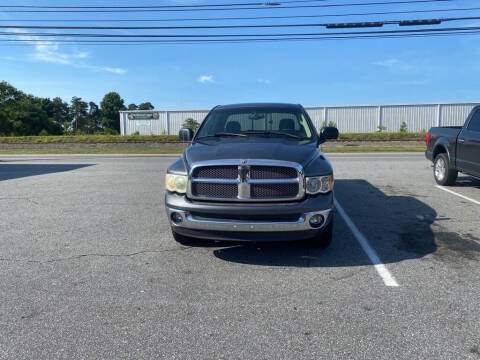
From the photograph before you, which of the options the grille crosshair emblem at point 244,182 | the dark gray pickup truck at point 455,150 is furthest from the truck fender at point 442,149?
the grille crosshair emblem at point 244,182

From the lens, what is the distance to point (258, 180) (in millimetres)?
3902

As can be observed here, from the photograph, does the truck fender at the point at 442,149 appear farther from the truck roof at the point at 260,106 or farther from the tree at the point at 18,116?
the tree at the point at 18,116

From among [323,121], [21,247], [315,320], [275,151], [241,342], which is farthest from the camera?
[323,121]

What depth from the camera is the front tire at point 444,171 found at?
8.93 meters

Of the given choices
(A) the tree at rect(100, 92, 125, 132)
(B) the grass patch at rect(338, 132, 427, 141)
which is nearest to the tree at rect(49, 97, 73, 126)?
(A) the tree at rect(100, 92, 125, 132)

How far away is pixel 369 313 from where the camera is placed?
3070mm

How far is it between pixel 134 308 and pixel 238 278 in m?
1.09

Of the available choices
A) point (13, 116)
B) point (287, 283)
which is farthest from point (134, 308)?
point (13, 116)

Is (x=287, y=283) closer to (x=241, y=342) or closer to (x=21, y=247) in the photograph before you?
(x=241, y=342)

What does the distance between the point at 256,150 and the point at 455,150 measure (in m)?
6.50

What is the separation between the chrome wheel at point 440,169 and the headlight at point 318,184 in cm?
646

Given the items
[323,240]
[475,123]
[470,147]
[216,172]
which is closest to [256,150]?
[216,172]

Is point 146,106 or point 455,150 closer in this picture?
point 455,150

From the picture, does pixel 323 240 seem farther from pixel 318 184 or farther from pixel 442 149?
pixel 442 149
